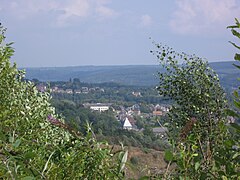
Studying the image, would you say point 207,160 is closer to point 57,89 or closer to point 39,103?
point 39,103

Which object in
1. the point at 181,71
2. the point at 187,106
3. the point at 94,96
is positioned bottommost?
the point at 94,96

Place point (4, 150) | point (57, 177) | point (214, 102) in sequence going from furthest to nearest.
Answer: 1. point (214, 102)
2. point (57, 177)
3. point (4, 150)

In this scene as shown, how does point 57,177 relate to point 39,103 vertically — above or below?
above

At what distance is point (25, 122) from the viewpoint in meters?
4.73

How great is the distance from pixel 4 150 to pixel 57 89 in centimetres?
12677

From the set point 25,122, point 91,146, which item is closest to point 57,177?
point 91,146

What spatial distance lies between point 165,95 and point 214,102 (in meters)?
1.67

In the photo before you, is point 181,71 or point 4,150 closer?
point 4,150

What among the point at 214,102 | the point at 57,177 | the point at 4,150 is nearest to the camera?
the point at 4,150

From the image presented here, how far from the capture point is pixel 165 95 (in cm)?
1562

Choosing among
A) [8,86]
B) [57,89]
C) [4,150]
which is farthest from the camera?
[57,89]

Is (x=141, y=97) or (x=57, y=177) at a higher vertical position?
(x=57, y=177)

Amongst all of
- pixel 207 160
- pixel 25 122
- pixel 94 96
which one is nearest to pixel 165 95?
pixel 25 122

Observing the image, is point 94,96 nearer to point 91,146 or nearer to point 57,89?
point 57,89
